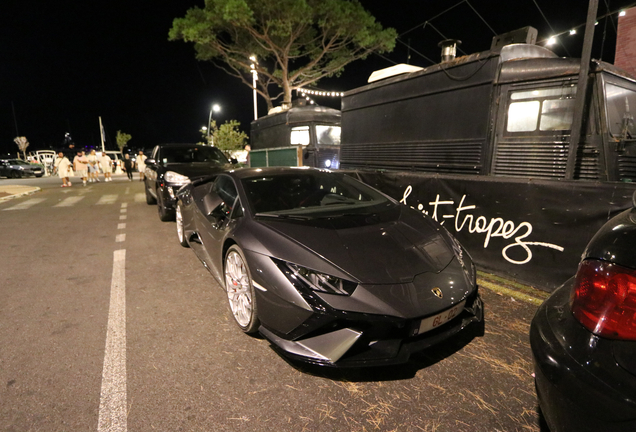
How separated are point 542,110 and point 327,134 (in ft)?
23.9

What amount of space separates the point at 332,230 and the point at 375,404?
121cm

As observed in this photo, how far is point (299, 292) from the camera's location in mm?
2158

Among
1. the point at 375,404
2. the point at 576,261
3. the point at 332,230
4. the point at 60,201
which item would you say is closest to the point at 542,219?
the point at 576,261

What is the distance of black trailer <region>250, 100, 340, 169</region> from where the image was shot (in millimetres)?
11000

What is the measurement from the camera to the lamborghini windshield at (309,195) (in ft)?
10.5

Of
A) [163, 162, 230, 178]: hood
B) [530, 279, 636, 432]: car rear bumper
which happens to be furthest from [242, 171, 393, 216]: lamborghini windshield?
[163, 162, 230, 178]: hood

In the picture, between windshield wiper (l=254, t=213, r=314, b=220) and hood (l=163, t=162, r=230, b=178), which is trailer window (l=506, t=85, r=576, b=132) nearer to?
windshield wiper (l=254, t=213, r=314, b=220)

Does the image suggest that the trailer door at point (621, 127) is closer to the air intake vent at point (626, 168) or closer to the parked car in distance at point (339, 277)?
the air intake vent at point (626, 168)

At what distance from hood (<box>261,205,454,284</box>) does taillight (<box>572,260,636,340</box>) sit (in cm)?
100

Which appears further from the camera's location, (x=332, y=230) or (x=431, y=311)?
(x=332, y=230)

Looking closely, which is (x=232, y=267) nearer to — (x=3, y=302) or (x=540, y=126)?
(x=3, y=302)

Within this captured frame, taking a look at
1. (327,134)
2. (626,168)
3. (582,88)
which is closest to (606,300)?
(582,88)

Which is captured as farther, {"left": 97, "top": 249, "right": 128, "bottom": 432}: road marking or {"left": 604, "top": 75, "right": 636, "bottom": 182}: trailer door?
{"left": 604, "top": 75, "right": 636, "bottom": 182}: trailer door

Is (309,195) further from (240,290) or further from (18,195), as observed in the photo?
(18,195)
